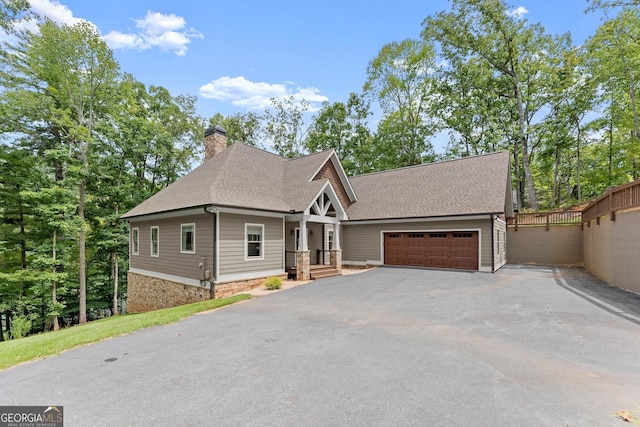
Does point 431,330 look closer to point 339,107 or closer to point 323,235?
point 323,235

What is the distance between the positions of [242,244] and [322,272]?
158 inches

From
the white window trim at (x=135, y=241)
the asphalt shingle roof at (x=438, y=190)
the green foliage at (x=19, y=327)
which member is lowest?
the green foliage at (x=19, y=327)

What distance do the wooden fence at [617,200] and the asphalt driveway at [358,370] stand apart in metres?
3.10

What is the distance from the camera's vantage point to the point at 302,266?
12.3 m

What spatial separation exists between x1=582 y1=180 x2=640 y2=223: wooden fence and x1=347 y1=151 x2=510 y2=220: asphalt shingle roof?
3.26 meters

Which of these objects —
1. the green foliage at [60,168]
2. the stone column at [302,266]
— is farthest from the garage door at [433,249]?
the green foliage at [60,168]

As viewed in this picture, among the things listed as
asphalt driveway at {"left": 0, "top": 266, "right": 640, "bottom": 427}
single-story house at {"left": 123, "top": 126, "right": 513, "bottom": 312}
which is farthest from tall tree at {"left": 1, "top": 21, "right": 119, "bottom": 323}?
asphalt driveway at {"left": 0, "top": 266, "right": 640, "bottom": 427}

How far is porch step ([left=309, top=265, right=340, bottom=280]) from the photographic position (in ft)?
41.3

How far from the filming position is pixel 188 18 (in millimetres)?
13102

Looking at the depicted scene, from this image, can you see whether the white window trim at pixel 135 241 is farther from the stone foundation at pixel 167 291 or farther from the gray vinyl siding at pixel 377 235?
the gray vinyl siding at pixel 377 235

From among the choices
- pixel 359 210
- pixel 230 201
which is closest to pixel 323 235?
pixel 359 210

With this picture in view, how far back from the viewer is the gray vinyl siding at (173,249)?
1041cm

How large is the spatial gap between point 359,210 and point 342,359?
1356 cm

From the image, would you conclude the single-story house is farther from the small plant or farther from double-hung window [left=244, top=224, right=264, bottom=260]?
the small plant
